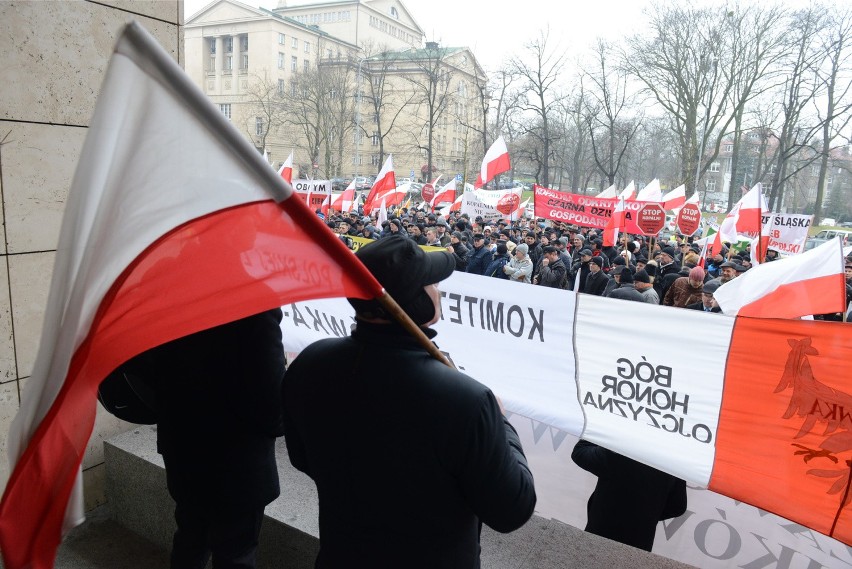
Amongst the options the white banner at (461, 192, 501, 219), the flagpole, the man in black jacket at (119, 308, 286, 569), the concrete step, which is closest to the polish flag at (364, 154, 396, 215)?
the white banner at (461, 192, 501, 219)

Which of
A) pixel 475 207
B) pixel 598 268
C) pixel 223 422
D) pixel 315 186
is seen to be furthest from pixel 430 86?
pixel 223 422

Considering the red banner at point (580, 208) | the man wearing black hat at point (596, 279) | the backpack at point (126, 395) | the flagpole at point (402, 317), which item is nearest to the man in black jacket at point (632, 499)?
the flagpole at point (402, 317)

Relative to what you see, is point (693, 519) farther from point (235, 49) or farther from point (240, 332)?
point (235, 49)

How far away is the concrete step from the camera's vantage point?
2.38 metres

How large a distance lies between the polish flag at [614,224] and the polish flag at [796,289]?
33.8ft

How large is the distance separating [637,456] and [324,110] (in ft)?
169

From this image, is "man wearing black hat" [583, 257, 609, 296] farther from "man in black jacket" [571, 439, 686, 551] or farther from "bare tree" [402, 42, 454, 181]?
"bare tree" [402, 42, 454, 181]

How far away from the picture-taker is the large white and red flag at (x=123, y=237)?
1.10 metres

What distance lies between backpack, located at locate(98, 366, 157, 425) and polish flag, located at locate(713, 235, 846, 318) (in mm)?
3448

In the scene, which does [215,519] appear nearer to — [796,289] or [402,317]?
[402,317]

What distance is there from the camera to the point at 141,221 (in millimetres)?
1192

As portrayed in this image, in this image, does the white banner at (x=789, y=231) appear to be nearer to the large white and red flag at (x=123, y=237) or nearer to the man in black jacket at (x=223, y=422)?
the man in black jacket at (x=223, y=422)

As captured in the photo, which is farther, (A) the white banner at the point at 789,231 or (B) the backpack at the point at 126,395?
(A) the white banner at the point at 789,231

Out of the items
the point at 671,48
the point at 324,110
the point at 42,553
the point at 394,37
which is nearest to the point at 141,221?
the point at 42,553
